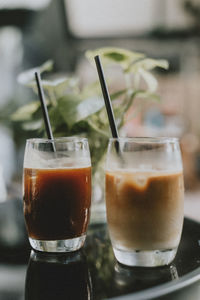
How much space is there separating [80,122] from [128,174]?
0.29m

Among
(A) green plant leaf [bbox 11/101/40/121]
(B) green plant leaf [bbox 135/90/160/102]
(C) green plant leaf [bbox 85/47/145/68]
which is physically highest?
(C) green plant leaf [bbox 85/47/145/68]

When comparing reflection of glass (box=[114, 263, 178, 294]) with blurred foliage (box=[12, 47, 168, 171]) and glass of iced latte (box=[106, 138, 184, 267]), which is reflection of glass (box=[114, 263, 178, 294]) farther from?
blurred foliage (box=[12, 47, 168, 171])

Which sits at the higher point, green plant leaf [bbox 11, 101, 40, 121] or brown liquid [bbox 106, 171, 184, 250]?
green plant leaf [bbox 11, 101, 40, 121]

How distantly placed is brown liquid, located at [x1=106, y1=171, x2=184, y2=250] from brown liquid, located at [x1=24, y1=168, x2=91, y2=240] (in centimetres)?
9

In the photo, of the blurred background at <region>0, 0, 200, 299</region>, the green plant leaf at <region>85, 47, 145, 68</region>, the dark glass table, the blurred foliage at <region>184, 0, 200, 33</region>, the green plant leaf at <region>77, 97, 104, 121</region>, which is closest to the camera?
the dark glass table

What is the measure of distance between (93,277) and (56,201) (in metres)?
0.18

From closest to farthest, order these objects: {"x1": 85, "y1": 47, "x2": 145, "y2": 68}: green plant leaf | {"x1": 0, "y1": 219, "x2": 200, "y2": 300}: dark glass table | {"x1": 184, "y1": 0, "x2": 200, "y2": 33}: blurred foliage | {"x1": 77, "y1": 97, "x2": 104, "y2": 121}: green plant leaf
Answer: {"x1": 0, "y1": 219, "x2": 200, "y2": 300}: dark glass table → {"x1": 77, "y1": 97, "x2": 104, "y2": 121}: green plant leaf → {"x1": 85, "y1": 47, "x2": 145, "y2": 68}: green plant leaf → {"x1": 184, "y1": 0, "x2": 200, "y2": 33}: blurred foliage

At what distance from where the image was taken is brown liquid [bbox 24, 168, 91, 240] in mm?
845

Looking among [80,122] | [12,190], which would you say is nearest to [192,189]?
[12,190]

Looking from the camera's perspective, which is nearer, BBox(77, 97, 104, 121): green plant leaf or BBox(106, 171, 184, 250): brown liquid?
BBox(106, 171, 184, 250): brown liquid

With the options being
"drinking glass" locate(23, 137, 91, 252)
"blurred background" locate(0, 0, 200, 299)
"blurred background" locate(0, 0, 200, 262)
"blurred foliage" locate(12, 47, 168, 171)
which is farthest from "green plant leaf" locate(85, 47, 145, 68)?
"blurred background" locate(0, 0, 200, 262)

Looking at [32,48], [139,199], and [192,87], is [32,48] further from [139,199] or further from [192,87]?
[139,199]

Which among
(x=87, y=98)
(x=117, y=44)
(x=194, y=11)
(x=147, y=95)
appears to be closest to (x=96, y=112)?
(x=87, y=98)

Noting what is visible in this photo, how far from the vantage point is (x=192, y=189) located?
483cm
